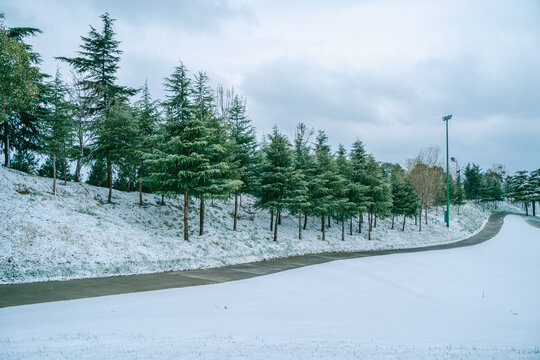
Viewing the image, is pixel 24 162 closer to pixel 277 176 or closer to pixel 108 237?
pixel 108 237

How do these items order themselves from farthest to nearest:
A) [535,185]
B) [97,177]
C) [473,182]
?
[473,182], [535,185], [97,177]

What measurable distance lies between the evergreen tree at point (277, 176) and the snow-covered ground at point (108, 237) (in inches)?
119

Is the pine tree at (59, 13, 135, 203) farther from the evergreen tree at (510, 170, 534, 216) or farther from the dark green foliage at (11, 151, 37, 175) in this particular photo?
the evergreen tree at (510, 170, 534, 216)

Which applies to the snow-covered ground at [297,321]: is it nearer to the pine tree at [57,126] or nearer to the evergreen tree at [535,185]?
the pine tree at [57,126]

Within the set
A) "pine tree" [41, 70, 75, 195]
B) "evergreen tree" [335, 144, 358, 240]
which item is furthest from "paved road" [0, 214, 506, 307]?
"evergreen tree" [335, 144, 358, 240]

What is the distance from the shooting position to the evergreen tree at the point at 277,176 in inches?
883

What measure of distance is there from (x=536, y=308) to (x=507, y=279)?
481 cm

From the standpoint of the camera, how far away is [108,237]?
49.0 ft

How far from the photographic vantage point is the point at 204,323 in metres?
6.66

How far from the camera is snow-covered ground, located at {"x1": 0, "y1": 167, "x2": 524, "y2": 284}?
1187 centimetres

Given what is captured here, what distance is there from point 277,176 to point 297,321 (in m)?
15.5

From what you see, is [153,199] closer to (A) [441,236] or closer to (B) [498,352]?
(B) [498,352]

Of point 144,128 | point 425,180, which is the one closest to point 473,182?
point 425,180

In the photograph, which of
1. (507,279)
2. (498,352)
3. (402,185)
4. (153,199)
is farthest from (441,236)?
(498,352)
